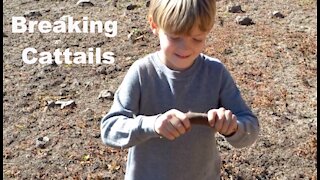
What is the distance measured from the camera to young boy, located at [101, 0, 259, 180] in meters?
2.31

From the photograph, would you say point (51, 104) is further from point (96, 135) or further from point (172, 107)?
point (172, 107)

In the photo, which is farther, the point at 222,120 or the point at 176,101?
the point at 176,101

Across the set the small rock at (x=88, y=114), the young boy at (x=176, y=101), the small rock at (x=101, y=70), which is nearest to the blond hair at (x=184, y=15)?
the young boy at (x=176, y=101)

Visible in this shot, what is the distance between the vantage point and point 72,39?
6.46 m

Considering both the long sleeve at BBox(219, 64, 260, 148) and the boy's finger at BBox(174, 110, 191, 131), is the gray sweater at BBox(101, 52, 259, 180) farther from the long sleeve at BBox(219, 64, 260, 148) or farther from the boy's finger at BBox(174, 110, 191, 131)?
the boy's finger at BBox(174, 110, 191, 131)

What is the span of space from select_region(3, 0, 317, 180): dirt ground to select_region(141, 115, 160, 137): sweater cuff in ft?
6.99

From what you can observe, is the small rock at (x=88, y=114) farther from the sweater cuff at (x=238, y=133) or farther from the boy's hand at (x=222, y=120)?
the boy's hand at (x=222, y=120)

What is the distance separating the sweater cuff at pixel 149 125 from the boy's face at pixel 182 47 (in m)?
0.23

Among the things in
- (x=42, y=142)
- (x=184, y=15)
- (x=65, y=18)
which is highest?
(x=184, y=15)

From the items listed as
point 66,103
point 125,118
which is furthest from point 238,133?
point 66,103

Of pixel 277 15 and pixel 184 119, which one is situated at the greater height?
pixel 184 119

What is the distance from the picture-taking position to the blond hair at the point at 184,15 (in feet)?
7.52

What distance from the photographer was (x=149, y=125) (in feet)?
7.32

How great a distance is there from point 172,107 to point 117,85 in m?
3.15
